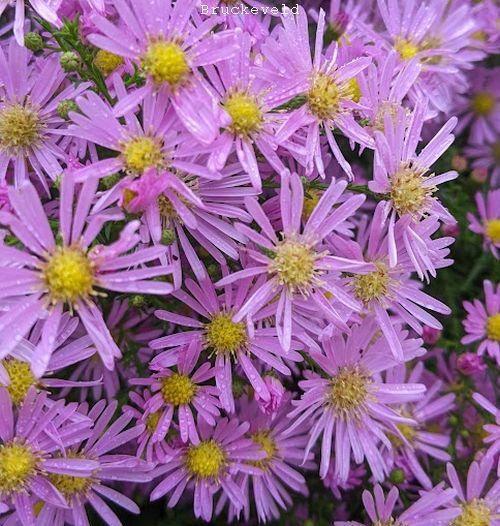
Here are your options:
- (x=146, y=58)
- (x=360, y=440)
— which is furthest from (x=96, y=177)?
(x=360, y=440)

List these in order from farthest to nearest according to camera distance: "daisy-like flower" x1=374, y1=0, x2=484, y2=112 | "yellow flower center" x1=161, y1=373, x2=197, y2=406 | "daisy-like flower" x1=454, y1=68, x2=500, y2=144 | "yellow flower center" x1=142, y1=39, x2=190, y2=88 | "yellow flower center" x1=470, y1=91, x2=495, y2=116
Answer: "yellow flower center" x1=470, y1=91, x2=495, y2=116, "daisy-like flower" x1=454, y1=68, x2=500, y2=144, "daisy-like flower" x1=374, y1=0, x2=484, y2=112, "yellow flower center" x1=161, y1=373, x2=197, y2=406, "yellow flower center" x1=142, y1=39, x2=190, y2=88

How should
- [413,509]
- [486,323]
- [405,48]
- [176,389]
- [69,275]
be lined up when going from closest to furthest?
[69,275] → [176,389] → [413,509] → [405,48] → [486,323]

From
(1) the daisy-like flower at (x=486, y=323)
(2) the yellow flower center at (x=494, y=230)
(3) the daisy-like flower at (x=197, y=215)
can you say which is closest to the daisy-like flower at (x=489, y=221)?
(2) the yellow flower center at (x=494, y=230)

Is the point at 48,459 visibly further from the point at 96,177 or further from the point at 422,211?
the point at 422,211

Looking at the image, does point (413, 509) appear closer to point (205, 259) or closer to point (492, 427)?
point (492, 427)

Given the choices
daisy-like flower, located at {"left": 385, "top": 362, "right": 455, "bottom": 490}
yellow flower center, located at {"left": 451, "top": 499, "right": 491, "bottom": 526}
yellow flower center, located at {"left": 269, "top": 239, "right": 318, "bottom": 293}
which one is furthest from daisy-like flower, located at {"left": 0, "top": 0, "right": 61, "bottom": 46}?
yellow flower center, located at {"left": 451, "top": 499, "right": 491, "bottom": 526}

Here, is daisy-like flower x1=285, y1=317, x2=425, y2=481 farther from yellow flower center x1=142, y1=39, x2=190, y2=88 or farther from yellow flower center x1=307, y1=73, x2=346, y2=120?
yellow flower center x1=142, y1=39, x2=190, y2=88

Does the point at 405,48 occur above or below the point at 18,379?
above

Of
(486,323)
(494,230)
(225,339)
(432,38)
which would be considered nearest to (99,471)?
(225,339)
